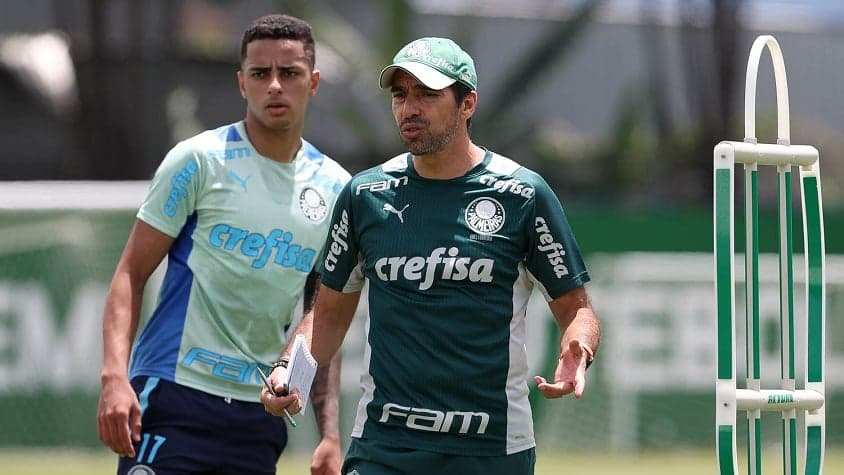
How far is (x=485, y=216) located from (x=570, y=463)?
839 cm

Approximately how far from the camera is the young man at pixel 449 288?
4824mm

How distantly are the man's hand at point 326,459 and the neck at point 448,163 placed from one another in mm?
1219

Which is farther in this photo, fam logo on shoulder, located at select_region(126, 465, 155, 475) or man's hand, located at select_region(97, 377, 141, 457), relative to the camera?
fam logo on shoulder, located at select_region(126, 465, 155, 475)

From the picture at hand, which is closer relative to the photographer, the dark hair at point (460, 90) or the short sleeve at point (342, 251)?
the dark hair at point (460, 90)

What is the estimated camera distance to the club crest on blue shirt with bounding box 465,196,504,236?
4.86m

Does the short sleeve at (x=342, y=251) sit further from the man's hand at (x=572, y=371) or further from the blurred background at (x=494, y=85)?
the blurred background at (x=494, y=85)

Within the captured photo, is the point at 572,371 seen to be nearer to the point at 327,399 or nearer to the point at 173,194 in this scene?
the point at 327,399

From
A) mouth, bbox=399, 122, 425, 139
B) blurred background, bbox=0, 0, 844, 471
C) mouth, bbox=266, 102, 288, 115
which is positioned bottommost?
mouth, bbox=399, 122, 425, 139

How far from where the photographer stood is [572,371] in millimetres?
4590

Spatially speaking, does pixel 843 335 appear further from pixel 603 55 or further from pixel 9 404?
pixel 603 55

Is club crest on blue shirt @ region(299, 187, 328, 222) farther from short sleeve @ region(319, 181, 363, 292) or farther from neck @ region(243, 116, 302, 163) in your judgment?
short sleeve @ region(319, 181, 363, 292)

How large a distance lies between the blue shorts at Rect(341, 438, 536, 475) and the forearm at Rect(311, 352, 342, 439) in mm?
835

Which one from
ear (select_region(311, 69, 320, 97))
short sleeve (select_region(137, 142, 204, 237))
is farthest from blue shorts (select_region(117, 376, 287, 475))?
ear (select_region(311, 69, 320, 97))

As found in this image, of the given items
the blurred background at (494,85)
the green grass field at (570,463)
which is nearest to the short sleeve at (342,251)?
the green grass field at (570,463)
